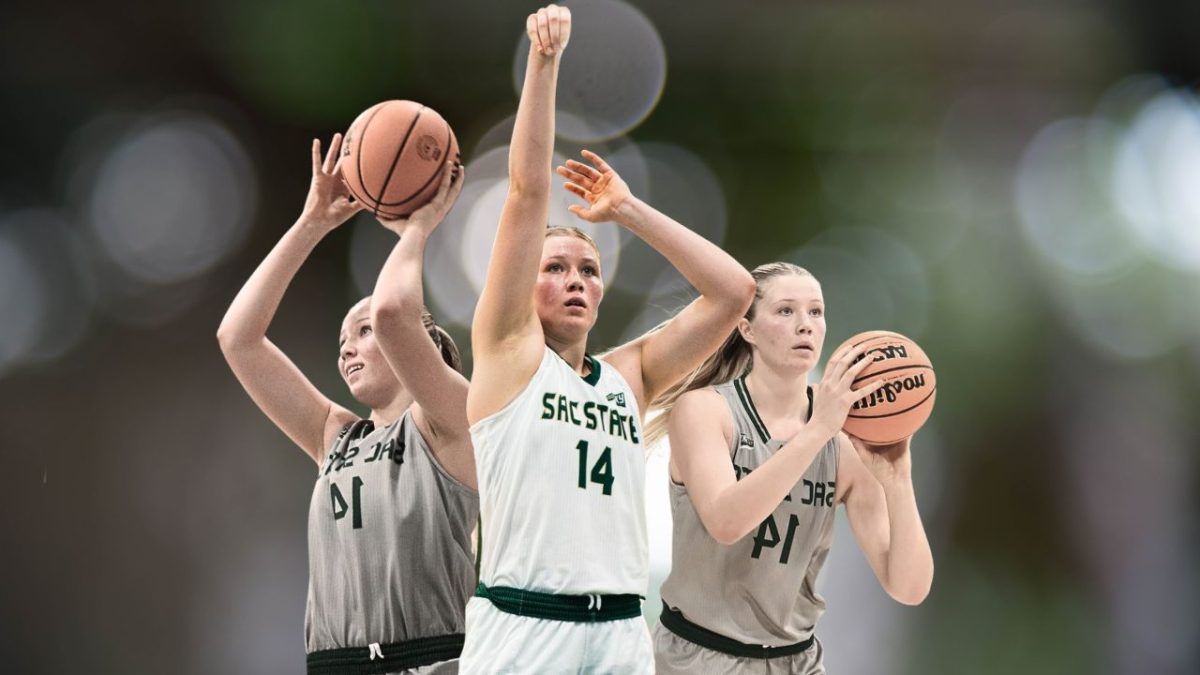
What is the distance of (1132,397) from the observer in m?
9.35

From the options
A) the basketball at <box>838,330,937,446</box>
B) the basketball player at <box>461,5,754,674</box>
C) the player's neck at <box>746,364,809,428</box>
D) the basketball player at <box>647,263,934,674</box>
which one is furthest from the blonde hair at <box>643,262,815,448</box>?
the basketball player at <box>461,5,754,674</box>

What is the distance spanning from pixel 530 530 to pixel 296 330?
5.77 meters

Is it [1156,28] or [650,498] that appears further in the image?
[1156,28]

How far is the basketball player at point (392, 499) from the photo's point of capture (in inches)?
131

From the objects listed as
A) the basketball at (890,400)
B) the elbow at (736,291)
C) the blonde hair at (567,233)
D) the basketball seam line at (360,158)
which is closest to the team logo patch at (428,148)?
the basketball seam line at (360,158)

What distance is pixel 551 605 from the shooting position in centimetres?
272

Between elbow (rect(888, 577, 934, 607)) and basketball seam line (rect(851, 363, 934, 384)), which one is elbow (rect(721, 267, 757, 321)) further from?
elbow (rect(888, 577, 934, 607))

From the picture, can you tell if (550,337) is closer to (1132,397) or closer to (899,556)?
(899,556)

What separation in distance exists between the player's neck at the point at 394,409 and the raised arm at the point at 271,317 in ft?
0.41

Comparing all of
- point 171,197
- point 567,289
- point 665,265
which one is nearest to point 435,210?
point 567,289

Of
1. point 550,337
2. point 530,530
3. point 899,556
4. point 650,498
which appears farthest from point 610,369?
point 650,498

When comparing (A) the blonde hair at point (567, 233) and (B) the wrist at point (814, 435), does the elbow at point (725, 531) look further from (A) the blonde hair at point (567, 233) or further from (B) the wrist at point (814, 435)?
(A) the blonde hair at point (567, 233)

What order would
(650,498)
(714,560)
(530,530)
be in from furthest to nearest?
(650,498) < (714,560) < (530,530)

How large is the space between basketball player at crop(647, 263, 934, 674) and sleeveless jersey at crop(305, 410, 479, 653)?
0.74 m
